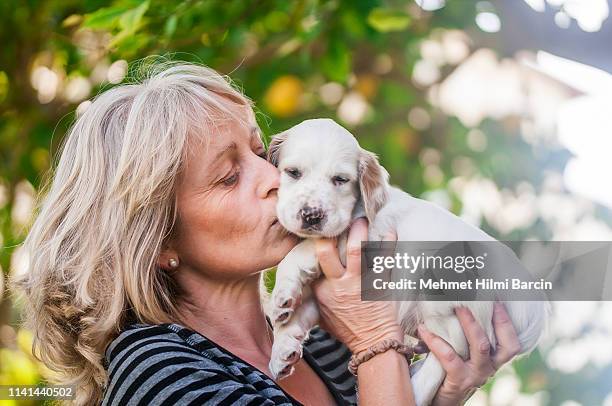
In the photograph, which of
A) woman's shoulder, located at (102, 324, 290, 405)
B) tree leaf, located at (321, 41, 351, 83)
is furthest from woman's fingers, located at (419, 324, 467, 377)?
tree leaf, located at (321, 41, 351, 83)

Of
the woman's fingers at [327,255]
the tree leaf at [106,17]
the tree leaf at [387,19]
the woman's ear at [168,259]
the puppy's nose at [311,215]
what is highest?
the tree leaf at [106,17]

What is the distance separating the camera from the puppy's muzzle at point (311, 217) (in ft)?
3.78

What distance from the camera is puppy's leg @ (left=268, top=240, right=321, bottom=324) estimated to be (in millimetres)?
1173

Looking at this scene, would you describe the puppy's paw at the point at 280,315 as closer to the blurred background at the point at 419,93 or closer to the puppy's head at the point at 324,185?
the puppy's head at the point at 324,185

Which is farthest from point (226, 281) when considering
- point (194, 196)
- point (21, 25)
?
point (21, 25)

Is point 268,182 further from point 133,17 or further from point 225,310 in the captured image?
point 133,17

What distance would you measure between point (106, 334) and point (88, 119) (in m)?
0.34

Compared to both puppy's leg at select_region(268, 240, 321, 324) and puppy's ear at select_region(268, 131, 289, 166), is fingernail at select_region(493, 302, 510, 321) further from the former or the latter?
puppy's ear at select_region(268, 131, 289, 166)

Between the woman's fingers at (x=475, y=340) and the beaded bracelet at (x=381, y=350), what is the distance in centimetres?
9

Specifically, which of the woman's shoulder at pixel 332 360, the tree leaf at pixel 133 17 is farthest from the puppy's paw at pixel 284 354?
the tree leaf at pixel 133 17

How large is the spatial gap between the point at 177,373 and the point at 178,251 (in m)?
0.26

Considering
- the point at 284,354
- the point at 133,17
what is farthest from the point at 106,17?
the point at 284,354

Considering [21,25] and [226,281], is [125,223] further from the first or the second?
[21,25]

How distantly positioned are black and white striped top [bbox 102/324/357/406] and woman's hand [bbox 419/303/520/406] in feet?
0.75
